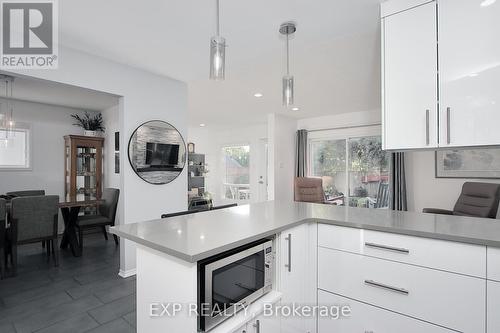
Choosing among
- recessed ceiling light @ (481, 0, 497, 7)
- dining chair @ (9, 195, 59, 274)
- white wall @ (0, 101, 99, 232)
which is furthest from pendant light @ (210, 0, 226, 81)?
white wall @ (0, 101, 99, 232)

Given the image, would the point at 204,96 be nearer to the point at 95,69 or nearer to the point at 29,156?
the point at 95,69

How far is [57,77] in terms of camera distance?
2.36 m

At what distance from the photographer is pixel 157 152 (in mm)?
3121

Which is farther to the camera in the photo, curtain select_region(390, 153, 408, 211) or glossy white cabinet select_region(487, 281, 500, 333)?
curtain select_region(390, 153, 408, 211)

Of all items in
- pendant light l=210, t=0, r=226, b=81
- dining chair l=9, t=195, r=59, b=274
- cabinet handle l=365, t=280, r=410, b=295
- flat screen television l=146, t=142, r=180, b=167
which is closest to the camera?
cabinet handle l=365, t=280, r=410, b=295

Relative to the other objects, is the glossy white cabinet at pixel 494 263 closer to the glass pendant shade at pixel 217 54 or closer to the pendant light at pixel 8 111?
the glass pendant shade at pixel 217 54

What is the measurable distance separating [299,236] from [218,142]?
654 centimetres

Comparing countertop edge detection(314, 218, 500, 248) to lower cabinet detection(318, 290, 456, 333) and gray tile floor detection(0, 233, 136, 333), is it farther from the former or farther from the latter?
gray tile floor detection(0, 233, 136, 333)

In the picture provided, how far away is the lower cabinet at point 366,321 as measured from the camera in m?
1.32

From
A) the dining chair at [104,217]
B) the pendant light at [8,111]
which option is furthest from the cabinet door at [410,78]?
the pendant light at [8,111]

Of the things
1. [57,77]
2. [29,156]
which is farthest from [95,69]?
[29,156]

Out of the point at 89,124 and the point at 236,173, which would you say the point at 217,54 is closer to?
the point at 89,124

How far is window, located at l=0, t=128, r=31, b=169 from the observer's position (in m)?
4.11

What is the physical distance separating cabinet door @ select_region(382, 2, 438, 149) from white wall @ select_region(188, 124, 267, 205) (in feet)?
17.2
